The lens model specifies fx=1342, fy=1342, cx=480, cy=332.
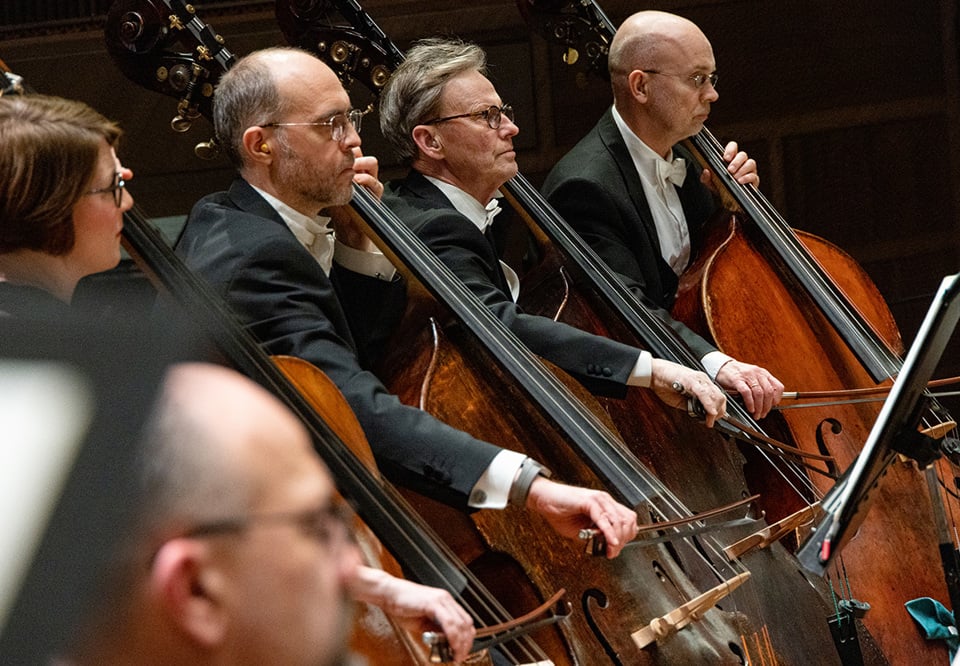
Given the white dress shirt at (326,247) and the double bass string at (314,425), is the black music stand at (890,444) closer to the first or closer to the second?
the double bass string at (314,425)

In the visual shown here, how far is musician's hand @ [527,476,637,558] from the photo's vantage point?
189 centimetres

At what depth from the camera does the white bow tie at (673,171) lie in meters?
3.46

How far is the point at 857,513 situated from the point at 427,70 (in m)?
1.67

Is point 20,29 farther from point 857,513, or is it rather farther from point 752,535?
point 857,513

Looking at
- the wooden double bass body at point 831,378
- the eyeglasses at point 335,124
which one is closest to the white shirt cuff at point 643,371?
the wooden double bass body at point 831,378

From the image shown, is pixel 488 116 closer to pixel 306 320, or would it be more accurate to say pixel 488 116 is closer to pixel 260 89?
pixel 260 89

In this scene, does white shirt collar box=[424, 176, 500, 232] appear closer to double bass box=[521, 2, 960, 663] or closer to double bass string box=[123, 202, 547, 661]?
double bass box=[521, 2, 960, 663]

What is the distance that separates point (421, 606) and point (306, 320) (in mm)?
752

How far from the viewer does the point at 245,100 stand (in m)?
2.47

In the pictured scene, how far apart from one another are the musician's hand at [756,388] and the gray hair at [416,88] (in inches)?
34.7

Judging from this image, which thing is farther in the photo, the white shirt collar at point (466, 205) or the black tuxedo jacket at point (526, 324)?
the white shirt collar at point (466, 205)

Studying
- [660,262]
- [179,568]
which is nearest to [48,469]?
[179,568]

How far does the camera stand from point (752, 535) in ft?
7.86

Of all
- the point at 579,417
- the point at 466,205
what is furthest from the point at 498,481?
the point at 466,205
